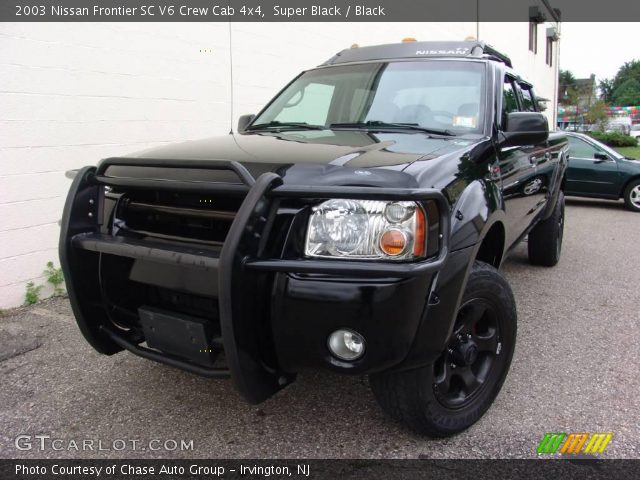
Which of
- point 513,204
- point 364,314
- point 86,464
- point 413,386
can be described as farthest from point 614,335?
point 86,464

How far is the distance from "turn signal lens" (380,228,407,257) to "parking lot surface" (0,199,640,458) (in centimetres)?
101

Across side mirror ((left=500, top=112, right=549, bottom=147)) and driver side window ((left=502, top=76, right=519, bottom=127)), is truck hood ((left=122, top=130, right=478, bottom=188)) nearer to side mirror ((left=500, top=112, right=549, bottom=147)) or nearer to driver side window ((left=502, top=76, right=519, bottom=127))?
side mirror ((left=500, top=112, right=549, bottom=147))

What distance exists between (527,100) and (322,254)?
3.46 m

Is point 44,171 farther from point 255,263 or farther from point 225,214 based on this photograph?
point 255,263

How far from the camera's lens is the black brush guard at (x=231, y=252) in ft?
6.39

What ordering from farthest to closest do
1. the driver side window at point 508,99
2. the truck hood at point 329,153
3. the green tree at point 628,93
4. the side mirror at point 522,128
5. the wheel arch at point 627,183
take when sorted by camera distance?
the green tree at point 628,93, the wheel arch at point 627,183, the driver side window at point 508,99, the side mirror at point 522,128, the truck hood at point 329,153

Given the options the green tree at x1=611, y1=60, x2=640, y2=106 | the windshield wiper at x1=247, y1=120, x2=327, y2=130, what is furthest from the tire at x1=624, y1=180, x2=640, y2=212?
the green tree at x1=611, y1=60, x2=640, y2=106

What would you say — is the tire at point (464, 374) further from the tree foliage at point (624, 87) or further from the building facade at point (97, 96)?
the tree foliage at point (624, 87)

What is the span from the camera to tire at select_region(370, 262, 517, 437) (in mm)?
2354

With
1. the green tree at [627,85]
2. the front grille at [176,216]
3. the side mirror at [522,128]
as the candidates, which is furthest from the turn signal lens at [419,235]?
the green tree at [627,85]

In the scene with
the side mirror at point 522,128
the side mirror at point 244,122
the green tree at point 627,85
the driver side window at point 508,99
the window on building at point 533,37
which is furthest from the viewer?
the green tree at point 627,85

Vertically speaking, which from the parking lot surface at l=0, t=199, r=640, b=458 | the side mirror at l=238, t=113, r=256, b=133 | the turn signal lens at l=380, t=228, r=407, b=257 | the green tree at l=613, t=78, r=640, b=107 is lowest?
the parking lot surface at l=0, t=199, r=640, b=458

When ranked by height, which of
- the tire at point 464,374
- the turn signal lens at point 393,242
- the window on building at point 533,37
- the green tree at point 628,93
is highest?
the green tree at point 628,93

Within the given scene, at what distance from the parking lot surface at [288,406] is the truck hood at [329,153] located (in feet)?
4.12
